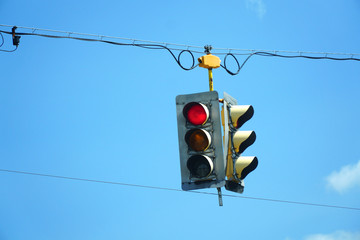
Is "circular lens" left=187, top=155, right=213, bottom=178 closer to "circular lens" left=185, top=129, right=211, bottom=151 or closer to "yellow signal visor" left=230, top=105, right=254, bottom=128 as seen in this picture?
"circular lens" left=185, top=129, right=211, bottom=151

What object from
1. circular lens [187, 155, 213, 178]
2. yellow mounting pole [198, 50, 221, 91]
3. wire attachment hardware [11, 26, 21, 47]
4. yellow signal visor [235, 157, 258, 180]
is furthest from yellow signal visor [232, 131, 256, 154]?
wire attachment hardware [11, 26, 21, 47]

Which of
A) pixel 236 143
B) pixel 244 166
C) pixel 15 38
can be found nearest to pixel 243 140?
pixel 236 143

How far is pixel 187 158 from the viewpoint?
5.86 metres

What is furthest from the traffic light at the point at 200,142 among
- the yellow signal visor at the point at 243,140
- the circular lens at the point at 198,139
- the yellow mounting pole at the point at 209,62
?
the yellow mounting pole at the point at 209,62

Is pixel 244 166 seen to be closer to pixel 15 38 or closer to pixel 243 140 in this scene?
pixel 243 140

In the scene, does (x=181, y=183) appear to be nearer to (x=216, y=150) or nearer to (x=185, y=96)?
(x=216, y=150)

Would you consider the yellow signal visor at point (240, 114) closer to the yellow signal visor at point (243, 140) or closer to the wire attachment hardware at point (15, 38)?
the yellow signal visor at point (243, 140)

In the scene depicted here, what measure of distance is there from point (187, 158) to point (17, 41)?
11.6 ft

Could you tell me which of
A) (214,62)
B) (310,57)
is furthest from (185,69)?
(310,57)

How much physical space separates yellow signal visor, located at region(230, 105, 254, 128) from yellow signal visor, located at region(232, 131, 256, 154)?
15cm

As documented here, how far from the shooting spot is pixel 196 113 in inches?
232

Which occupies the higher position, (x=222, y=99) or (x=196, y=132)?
(x=222, y=99)

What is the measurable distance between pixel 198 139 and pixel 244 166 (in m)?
0.66

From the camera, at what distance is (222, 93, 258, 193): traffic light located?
6121 mm
